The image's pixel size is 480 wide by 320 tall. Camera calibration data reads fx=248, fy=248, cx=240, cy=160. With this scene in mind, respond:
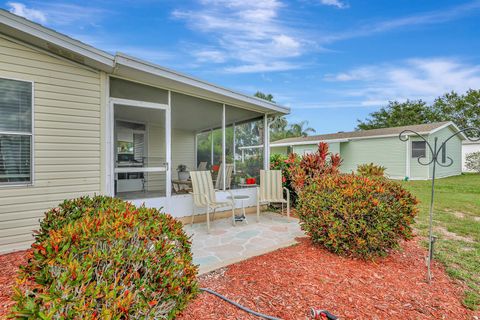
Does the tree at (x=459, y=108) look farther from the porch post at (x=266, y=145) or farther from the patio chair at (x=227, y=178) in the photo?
the patio chair at (x=227, y=178)

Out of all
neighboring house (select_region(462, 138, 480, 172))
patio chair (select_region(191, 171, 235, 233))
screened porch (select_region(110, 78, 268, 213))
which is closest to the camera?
screened porch (select_region(110, 78, 268, 213))

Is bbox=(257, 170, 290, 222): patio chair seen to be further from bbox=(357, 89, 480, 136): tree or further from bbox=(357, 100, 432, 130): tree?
bbox=(357, 100, 432, 130): tree

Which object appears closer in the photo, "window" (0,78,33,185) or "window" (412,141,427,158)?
"window" (0,78,33,185)

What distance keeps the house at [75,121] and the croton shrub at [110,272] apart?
8.69 feet

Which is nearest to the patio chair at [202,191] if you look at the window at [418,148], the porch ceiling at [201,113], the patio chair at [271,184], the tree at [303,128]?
the patio chair at [271,184]

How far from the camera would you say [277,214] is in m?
6.06

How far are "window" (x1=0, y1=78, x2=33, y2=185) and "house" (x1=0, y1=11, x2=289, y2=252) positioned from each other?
0.4 inches

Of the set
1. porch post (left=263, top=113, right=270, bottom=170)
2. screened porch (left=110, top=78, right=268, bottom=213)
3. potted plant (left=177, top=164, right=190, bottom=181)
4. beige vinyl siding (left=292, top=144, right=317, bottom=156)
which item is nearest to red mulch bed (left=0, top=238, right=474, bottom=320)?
screened porch (left=110, top=78, right=268, bottom=213)

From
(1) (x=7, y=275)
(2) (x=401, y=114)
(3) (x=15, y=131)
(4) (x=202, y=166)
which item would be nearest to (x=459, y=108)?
(2) (x=401, y=114)

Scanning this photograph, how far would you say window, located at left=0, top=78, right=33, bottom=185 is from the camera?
3.51 metres

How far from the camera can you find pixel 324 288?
8.51 feet

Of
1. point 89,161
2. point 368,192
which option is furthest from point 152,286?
point 89,161

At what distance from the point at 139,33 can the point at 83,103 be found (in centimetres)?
603

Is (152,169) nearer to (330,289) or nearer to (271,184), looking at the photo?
(271,184)
